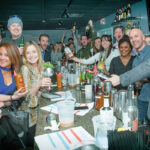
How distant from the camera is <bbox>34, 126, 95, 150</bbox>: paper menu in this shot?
3.02ft

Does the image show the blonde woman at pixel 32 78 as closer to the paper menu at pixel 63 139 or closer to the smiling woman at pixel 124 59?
the paper menu at pixel 63 139

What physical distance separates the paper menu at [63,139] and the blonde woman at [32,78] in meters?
0.58

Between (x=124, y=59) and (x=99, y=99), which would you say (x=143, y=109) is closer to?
(x=124, y=59)

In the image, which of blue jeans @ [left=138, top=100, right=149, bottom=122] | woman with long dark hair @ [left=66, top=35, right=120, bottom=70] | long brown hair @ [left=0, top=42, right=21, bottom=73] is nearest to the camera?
long brown hair @ [left=0, top=42, right=21, bottom=73]

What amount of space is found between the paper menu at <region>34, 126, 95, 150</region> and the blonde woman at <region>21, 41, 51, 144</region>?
0.58 m

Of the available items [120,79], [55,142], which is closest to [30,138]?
[55,142]

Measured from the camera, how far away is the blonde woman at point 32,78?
1763mm

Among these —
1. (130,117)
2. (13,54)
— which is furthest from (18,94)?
(130,117)

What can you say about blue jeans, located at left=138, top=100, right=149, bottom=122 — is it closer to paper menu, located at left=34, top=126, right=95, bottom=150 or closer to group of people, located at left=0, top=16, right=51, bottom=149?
group of people, located at left=0, top=16, right=51, bottom=149

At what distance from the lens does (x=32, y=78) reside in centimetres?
211

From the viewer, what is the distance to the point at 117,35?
3.69 metres

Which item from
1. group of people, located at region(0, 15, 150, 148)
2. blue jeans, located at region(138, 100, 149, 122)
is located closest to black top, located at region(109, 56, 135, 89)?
group of people, located at region(0, 15, 150, 148)

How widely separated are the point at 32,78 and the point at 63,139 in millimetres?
1248

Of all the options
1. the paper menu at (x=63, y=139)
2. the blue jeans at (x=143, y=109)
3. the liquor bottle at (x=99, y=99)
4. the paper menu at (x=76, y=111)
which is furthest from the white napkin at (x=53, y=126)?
the blue jeans at (x=143, y=109)
